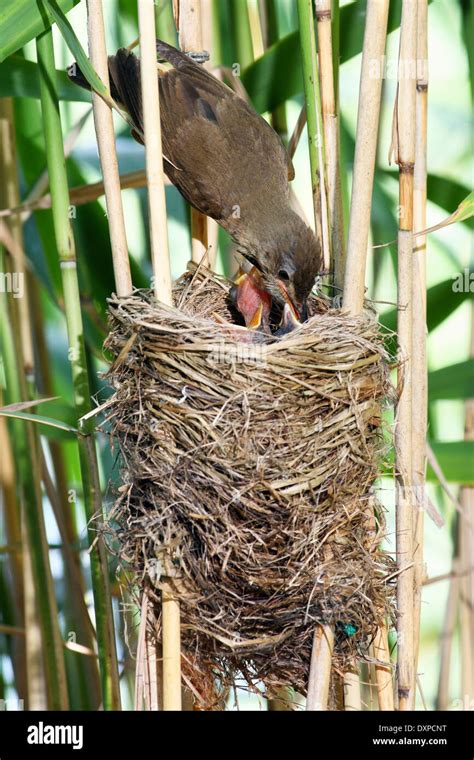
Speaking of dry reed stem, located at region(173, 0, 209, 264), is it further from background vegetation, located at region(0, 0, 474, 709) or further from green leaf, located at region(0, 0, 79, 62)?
green leaf, located at region(0, 0, 79, 62)

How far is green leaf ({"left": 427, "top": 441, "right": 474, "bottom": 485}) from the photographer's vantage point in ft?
7.09

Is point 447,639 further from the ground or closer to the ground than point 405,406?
closer to the ground

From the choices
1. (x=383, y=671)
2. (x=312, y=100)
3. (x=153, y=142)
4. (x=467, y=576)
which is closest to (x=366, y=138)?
(x=312, y=100)

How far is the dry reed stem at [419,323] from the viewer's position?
1827mm

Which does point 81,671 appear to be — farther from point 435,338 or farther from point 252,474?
point 435,338

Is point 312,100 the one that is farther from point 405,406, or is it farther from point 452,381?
point 452,381

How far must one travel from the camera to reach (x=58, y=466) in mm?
2766

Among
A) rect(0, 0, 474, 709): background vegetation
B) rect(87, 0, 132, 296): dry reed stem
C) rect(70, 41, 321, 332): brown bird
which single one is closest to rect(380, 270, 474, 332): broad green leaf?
rect(0, 0, 474, 709): background vegetation

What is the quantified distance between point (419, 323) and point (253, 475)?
20.6 inches

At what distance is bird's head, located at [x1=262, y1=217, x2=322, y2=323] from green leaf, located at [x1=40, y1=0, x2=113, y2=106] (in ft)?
2.31

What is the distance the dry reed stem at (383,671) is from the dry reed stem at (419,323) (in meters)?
0.08

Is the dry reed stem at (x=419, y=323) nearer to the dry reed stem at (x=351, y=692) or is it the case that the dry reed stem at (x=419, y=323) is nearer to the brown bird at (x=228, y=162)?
the dry reed stem at (x=351, y=692)

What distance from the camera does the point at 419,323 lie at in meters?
1.85
